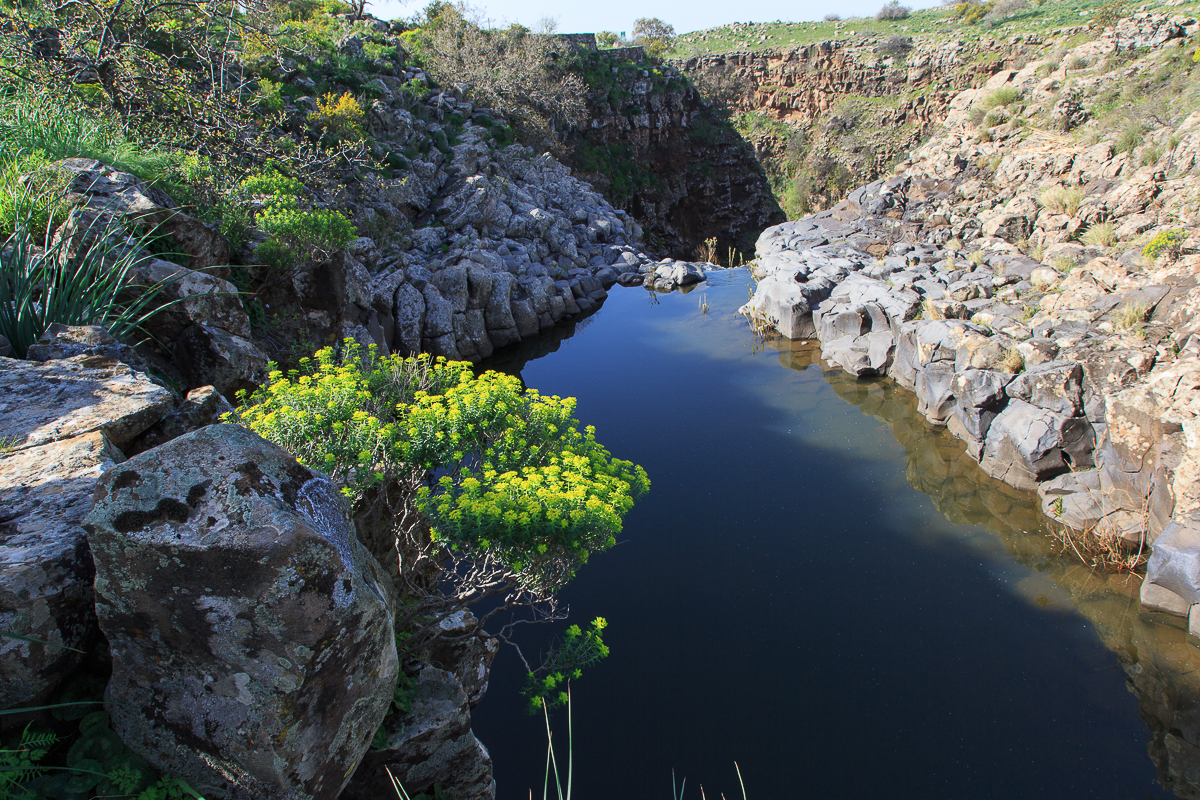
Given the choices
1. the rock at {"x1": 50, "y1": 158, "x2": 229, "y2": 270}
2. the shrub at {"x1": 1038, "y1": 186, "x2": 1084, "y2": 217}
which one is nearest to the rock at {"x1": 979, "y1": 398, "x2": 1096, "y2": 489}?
the shrub at {"x1": 1038, "y1": 186, "x2": 1084, "y2": 217}

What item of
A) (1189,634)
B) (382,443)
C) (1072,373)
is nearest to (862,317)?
(1072,373)

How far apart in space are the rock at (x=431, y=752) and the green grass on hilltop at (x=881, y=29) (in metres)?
38.7

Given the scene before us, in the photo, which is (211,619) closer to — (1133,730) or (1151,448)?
(1133,730)

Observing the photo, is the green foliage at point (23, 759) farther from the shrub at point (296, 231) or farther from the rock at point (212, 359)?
the shrub at point (296, 231)

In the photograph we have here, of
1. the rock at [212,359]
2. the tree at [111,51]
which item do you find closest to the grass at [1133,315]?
the rock at [212,359]

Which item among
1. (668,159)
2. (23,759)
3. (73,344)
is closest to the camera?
(23,759)

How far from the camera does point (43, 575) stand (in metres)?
2.48

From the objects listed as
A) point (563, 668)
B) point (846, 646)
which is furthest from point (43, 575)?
point (846, 646)

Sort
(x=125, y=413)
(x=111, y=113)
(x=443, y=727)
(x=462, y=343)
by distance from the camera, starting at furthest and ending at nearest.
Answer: (x=462, y=343)
(x=111, y=113)
(x=443, y=727)
(x=125, y=413)

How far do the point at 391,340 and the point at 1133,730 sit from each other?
1419cm

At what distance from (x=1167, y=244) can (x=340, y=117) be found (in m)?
21.7

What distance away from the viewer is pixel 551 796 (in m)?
5.53

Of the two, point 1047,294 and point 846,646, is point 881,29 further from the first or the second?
point 846,646

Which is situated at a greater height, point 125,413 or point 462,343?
point 125,413
